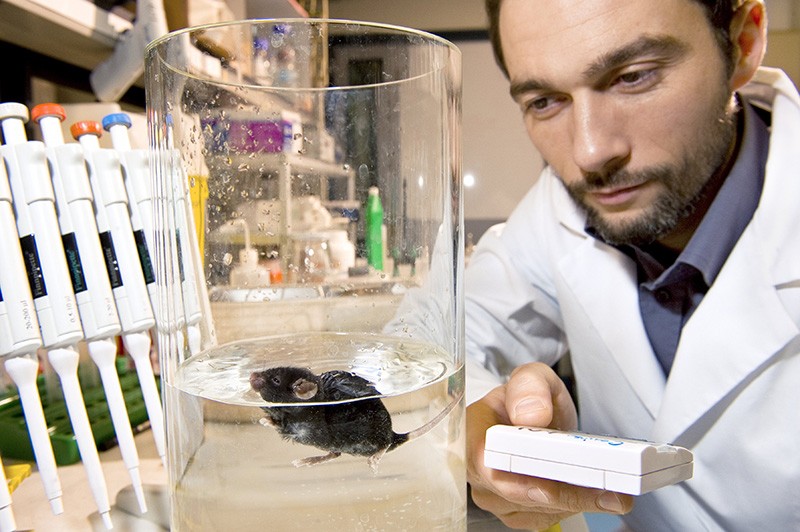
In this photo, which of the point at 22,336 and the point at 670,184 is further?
the point at 670,184

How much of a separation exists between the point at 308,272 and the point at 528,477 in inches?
9.4

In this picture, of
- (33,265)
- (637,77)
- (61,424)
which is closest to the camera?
(33,265)

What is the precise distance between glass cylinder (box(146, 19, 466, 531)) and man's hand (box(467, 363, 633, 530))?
0.06 m

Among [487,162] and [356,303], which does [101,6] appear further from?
[487,162]

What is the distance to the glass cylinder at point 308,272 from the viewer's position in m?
0.34

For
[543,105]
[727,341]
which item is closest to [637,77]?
[543,105]

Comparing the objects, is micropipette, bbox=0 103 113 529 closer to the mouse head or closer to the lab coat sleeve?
the mouse head

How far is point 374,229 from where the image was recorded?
425 mm

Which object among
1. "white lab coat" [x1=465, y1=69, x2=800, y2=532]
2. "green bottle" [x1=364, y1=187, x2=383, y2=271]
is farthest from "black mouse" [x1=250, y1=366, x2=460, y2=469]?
"white lab coat" [x1=465, y1=69, x2=800, y2=532]

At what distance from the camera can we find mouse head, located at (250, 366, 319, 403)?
341 mm

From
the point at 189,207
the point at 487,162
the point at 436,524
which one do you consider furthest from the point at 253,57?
the point at 487,162

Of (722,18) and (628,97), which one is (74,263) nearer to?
(628,97)

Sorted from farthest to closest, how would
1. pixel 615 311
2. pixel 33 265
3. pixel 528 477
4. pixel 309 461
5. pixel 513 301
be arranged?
1. pixel 513 301
2. pixel 615 311
3. pixel 33 265
4. pixel 528 477
5. pixel 309 461

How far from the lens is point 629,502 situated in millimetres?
413
